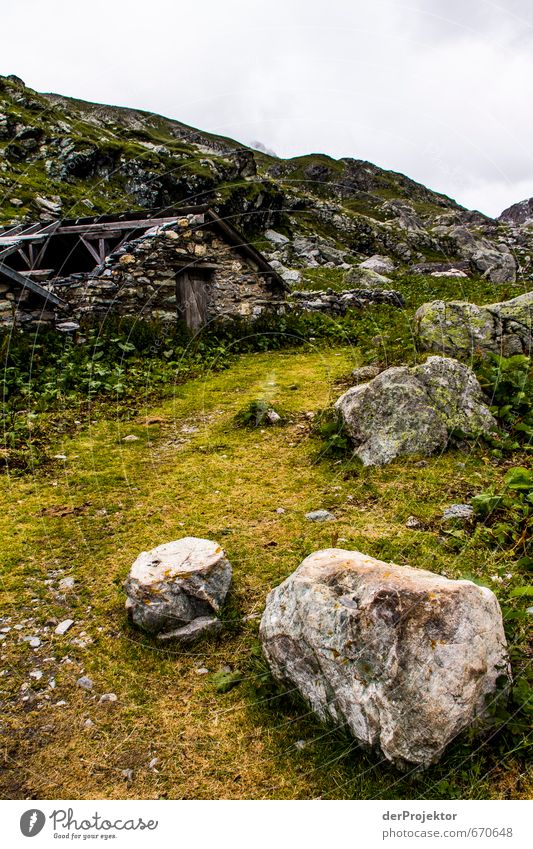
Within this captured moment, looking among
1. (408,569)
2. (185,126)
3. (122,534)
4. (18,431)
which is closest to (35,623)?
(122,534)

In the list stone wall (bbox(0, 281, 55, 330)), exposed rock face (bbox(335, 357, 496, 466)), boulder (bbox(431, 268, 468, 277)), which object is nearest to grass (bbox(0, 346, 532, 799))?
exposed rock face (bbox(335, 357, 496, 466))

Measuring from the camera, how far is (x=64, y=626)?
4.33m

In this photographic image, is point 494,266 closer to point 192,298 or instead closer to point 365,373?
point 192,298

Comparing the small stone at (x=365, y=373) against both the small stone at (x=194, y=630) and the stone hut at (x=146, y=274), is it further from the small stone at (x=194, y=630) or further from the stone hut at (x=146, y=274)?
the small stone at (x=194, y=630)

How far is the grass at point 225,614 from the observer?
9.62 feet

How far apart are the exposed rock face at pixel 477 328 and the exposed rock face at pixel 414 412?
7.39ft

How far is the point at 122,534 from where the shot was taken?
18.9ft

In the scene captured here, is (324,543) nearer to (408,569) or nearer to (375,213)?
(408,569)

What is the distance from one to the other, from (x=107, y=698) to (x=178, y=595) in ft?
2.87

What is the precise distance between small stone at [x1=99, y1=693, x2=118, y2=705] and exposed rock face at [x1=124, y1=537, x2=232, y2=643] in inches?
21.8

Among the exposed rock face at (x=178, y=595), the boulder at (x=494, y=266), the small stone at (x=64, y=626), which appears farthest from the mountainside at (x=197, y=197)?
the small stone at (x=64, y=626)

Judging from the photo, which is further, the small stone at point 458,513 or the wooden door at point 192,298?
the wooden door at point 192,298

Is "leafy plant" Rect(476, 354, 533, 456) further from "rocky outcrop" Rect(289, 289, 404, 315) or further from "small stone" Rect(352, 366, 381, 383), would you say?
"rocky outcrop" Rect(289, 289, 404, 315)
